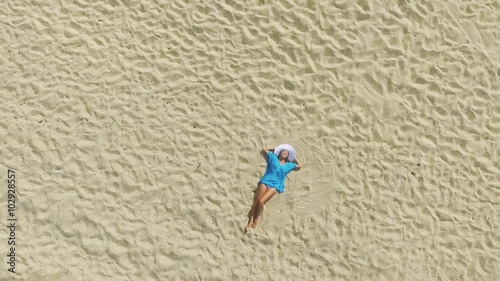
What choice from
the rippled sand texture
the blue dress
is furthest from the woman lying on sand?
the rippled sand texture

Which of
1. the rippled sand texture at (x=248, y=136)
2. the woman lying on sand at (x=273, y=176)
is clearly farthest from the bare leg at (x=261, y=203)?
the rippled sand texture at (x=248, y=136)

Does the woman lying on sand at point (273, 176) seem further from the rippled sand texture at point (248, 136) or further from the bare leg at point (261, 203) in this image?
the rippled sand texture at point (248, 136)

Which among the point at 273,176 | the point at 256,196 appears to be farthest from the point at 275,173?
the point at 256,196

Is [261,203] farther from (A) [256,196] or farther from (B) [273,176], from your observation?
(B) [273,176]

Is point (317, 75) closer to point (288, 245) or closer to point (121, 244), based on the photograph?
point (288, 245)

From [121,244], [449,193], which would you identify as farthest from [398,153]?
[121,244]
